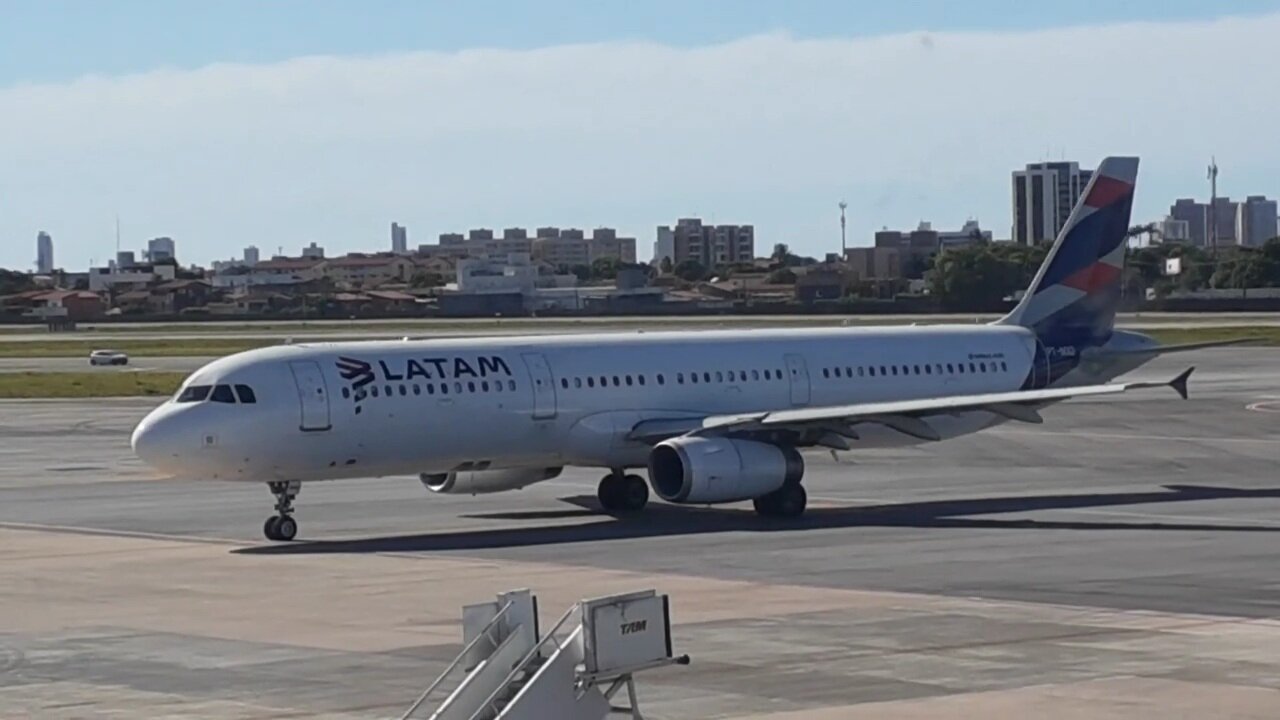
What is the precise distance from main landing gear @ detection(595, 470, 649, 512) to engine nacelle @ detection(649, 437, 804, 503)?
7.78 feet

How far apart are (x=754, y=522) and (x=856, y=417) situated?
2.40 m

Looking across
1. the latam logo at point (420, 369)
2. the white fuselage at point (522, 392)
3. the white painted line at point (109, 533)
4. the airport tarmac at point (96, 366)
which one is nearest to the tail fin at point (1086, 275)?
the white fuselage at point (522, 392)

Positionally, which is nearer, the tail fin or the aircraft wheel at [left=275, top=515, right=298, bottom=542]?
the aircraft wheel at [left=275, top=515, right=298, bottom=542]

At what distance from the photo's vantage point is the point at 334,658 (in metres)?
24.4

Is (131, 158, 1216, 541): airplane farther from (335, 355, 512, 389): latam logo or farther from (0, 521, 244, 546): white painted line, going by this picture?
(0, 521, 244, 546): white painted line

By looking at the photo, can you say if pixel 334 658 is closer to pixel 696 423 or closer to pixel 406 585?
pixel 406 585

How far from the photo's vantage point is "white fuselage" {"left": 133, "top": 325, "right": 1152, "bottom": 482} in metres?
37.0

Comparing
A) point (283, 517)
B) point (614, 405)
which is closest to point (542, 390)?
point (614, 405)

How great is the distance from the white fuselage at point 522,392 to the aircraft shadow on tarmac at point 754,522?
124 centimetres

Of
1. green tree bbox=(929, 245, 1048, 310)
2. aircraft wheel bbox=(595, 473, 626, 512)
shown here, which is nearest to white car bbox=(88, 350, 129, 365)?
green tree bbox=(929, 245, 1048, 310)

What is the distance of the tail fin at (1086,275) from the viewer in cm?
4675

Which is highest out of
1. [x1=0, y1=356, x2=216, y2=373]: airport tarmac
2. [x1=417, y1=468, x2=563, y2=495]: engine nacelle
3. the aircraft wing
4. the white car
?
the aircraft wing

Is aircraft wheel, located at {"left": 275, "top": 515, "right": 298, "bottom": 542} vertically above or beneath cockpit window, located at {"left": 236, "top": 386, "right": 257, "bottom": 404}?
beneath

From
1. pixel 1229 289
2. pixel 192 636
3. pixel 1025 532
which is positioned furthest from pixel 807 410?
pixel 1229 289
